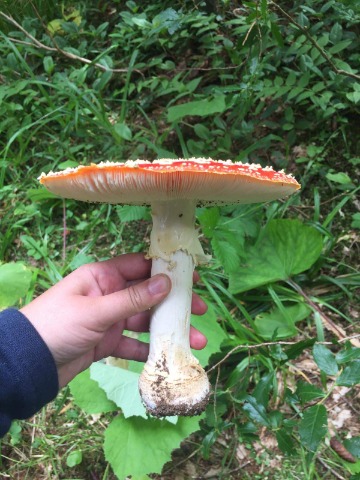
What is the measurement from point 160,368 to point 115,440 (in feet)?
2.33

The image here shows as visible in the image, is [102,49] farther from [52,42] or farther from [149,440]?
[149,440]

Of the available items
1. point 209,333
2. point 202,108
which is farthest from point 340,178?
point 209,333

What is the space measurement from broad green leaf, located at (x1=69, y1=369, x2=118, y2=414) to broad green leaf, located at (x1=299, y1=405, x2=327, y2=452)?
1.13 meters

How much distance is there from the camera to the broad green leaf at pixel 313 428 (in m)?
1.33

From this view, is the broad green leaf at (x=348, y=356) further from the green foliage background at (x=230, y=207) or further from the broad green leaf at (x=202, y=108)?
the broad green leaf at (x=202, y=108)

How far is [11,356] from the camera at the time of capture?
1.56m

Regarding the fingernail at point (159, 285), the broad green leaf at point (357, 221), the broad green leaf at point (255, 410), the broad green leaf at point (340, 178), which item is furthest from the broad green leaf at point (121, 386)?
the broad green leaf at point (340, 178)

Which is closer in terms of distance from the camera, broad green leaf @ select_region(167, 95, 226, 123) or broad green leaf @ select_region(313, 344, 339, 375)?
broad green leaf @ select_region(313, 344, 339, 375)

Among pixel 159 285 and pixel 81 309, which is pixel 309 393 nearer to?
pixel 159 285

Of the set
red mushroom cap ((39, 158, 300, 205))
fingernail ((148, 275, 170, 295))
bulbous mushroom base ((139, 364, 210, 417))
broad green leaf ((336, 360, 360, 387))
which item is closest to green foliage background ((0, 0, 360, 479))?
broad green leaf ((336, 360, 360, 387))

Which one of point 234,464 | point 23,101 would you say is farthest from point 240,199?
point 23,101

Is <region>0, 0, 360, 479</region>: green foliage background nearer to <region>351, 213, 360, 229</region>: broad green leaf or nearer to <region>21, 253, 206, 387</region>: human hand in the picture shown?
<region>351, 213, 360, 229</region>: broad green leaf

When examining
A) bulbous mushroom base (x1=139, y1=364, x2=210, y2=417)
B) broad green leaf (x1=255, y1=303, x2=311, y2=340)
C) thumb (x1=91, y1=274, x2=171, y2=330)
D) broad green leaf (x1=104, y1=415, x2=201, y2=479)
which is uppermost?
thumb (x1=91, y1=274, x2=171, y2=330)

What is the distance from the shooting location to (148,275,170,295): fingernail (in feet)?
5.19
